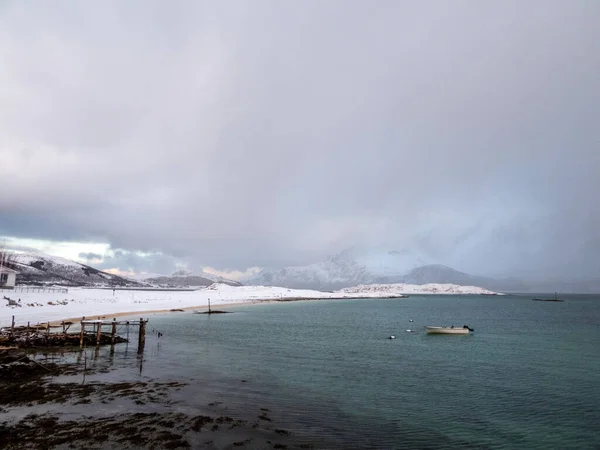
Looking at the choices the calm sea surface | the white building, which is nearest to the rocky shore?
the calm sea surface

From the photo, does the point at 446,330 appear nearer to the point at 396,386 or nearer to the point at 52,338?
the point at 396,386

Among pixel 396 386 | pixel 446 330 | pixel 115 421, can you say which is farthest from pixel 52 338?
pixel 446 330

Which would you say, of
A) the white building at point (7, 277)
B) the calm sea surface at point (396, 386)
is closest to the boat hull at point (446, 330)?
the calm sea surface at point (396, 386)

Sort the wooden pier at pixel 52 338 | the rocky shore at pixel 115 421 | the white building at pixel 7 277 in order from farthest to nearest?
the white building at pixel 7 277 < the wooden pier at pixel 52 338 < the rocky shore at pixel 115 421

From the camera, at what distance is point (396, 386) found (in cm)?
2823

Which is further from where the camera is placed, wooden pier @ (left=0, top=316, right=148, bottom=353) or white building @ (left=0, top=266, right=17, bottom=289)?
white building @ (left=0, top=266, right=17, bottom=289)

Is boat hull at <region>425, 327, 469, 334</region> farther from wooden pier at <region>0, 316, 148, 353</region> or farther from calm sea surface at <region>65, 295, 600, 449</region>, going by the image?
wooden pier at <region>0, 316, 148, 353</region>

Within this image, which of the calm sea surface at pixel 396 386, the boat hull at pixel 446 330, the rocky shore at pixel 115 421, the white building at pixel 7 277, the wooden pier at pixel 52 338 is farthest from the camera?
the white building at pixel 7 277

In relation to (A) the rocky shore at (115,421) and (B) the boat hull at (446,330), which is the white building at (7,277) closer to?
(A) the rocky shore at (115,421)

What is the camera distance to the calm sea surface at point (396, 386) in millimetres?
19203

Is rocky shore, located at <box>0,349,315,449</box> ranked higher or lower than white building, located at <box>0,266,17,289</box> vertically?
lower

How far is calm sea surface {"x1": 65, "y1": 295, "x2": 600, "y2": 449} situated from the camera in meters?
19.2

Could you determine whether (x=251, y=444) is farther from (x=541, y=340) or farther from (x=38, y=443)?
(x=541, y=340)

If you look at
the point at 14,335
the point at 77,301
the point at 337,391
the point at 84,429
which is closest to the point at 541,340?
the point at 337,391
